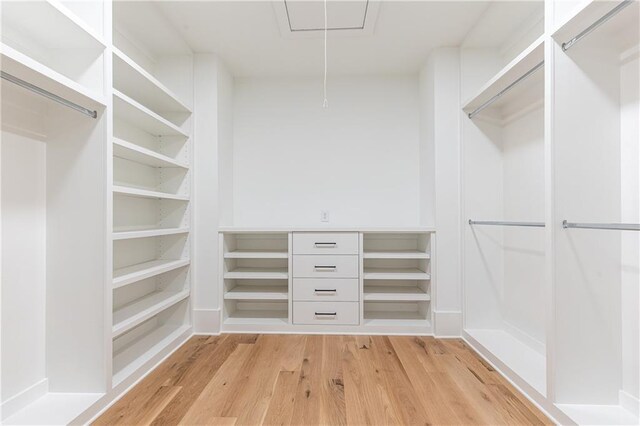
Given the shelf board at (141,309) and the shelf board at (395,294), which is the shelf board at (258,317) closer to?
the shelf board at (141,309)

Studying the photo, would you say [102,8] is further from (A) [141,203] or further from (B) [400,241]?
(B) [400,241]

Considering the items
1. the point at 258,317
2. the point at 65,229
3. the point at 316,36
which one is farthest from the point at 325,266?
the point at 316,36

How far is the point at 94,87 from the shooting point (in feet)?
5.17

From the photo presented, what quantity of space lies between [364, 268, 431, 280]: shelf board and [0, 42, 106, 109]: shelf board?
222 cm

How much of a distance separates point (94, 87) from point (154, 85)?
0.57m

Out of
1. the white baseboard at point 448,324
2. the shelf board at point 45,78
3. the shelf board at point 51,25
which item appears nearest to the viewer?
the shelf board at point 45,78

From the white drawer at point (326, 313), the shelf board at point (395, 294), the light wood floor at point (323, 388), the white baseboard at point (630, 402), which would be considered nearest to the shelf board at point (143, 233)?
the light wood floor at point (323, 388)

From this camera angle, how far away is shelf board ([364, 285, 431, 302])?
104 inches

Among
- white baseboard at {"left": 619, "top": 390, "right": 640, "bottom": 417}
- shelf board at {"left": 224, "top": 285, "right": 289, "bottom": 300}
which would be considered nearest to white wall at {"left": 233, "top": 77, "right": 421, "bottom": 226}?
shelf board at {"left": 224, "top": 285, "right": 289, "bottom": 300}

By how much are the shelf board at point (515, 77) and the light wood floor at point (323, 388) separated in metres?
1.87

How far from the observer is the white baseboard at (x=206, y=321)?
8.66ft

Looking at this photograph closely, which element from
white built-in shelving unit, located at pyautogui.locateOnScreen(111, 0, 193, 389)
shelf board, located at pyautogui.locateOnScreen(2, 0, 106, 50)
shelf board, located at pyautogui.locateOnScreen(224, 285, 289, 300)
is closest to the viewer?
shelf board, located at pyautogui.locateOnScreen(2, 0, 106, 50)

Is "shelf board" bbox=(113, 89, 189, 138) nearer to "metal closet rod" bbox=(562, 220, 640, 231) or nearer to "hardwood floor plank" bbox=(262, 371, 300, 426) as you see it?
"hardwood floor plank" bbox=(262, 371, 300, 426)

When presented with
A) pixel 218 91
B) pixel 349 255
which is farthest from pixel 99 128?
pixel 349 255
